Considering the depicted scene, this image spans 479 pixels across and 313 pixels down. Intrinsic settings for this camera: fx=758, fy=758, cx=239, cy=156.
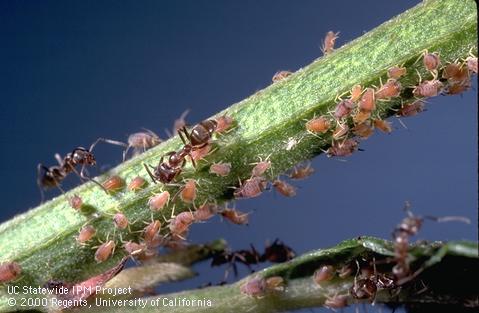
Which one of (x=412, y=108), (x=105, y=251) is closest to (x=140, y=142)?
(x=105, y=251)

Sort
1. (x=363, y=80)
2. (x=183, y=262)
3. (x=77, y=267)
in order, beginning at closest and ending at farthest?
1. (x=363, y=80)
2. (x=77, y=267)
3. (x=183, y=262)

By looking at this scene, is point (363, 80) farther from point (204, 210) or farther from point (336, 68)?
point (204, 210)

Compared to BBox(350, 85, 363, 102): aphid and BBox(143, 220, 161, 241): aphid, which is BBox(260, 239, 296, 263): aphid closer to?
BBox(143, 220, 161, 241): aphid

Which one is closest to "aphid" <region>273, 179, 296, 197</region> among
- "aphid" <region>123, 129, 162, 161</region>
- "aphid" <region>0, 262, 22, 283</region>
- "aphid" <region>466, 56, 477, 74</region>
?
"aphid" <region>123, 129, 162, 161</region>

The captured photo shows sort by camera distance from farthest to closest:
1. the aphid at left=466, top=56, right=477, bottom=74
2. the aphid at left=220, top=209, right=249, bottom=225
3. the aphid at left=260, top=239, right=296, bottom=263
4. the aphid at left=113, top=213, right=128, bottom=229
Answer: the aphid at left=260, top=239, right=296, bottom=263, the aphid at left=220, top=209, right=249, bottom=225, the aphid at left=113, top=213, right=128, bottom=229, the aphid at left=466, top=56, right=477, bottom=74

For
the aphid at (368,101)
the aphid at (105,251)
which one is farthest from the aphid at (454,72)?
the aphid at (105,251)

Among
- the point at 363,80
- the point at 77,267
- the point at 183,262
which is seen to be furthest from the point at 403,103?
the point at 77,267
